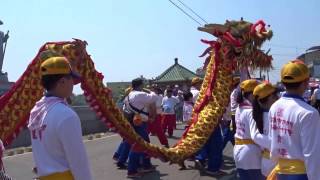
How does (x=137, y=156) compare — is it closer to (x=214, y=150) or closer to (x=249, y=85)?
(x=214, y=150)

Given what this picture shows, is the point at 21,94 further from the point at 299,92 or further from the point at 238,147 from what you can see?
the point at 299,92

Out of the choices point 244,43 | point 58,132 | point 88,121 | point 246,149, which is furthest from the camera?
point 88,121

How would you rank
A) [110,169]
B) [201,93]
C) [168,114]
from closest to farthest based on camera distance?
[201,93] < [110,169] < [168,114]

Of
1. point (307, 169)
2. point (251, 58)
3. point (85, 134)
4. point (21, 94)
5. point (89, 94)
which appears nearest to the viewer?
point (307, 169)

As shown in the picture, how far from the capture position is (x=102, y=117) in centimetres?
797

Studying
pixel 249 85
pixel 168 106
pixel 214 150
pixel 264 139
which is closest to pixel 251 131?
pixel 264 139

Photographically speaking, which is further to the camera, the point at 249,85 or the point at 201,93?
the point at 201,93

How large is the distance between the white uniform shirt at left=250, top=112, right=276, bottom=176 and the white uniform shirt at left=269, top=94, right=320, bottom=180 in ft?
2.48

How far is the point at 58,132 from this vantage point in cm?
347

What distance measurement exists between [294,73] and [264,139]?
1180mm

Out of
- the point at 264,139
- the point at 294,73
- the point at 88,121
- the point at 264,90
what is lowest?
the point at 88,121

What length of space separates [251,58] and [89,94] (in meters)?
3.30

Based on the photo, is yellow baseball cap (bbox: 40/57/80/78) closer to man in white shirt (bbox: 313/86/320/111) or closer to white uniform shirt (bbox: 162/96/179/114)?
white uniform shirt (bbox: 162/96/179/114)

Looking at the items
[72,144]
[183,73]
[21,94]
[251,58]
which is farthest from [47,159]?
[183,73]
